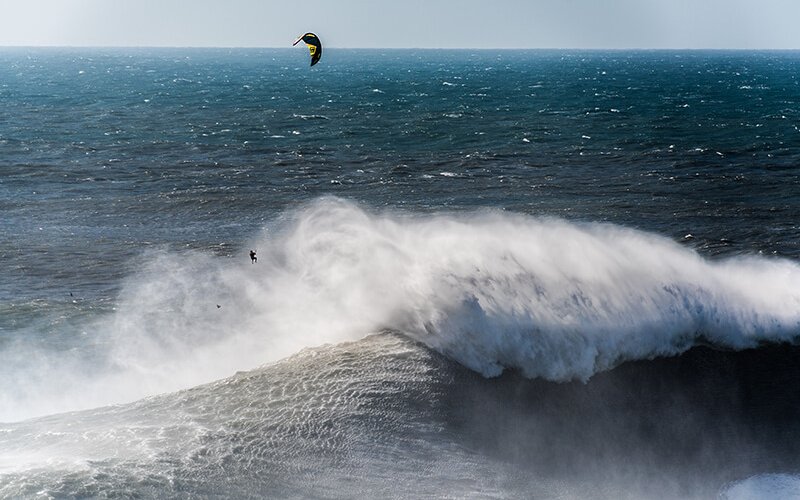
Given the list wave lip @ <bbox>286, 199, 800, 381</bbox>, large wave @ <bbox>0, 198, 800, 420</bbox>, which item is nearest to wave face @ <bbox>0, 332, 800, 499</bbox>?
wave lip @ <bbox>286, 199, 800, 381</bbox>

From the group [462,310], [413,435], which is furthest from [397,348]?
[413,435]

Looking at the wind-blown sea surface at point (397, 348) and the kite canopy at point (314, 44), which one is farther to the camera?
the kite canopy at point (314, 44)

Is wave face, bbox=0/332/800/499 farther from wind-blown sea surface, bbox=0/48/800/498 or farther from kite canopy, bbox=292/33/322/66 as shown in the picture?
kite canopy, bbox=292/33/322/66

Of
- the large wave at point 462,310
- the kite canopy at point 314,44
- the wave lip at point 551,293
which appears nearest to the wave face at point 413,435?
the wave lip at point 551,293

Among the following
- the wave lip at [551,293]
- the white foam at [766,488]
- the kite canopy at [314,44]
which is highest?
the kite canopy at [314,44]

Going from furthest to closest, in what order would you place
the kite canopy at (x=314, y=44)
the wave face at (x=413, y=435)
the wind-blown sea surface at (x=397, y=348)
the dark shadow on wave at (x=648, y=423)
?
the kite canopy at (x=314, y=44)
the dark shadow on wave at (x=648, y=423)
the wind-blown sea surface at (x=397, y=348)
the wave face at (x=413, y=435)

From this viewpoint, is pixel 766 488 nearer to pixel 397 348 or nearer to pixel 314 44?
pixel 397 348

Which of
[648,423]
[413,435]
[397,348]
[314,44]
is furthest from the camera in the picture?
[314,44]

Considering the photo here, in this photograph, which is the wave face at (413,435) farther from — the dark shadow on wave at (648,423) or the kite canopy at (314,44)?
the kite canopy at (314,44)

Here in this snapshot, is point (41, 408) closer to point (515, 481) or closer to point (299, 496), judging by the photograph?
point (299, 496)
